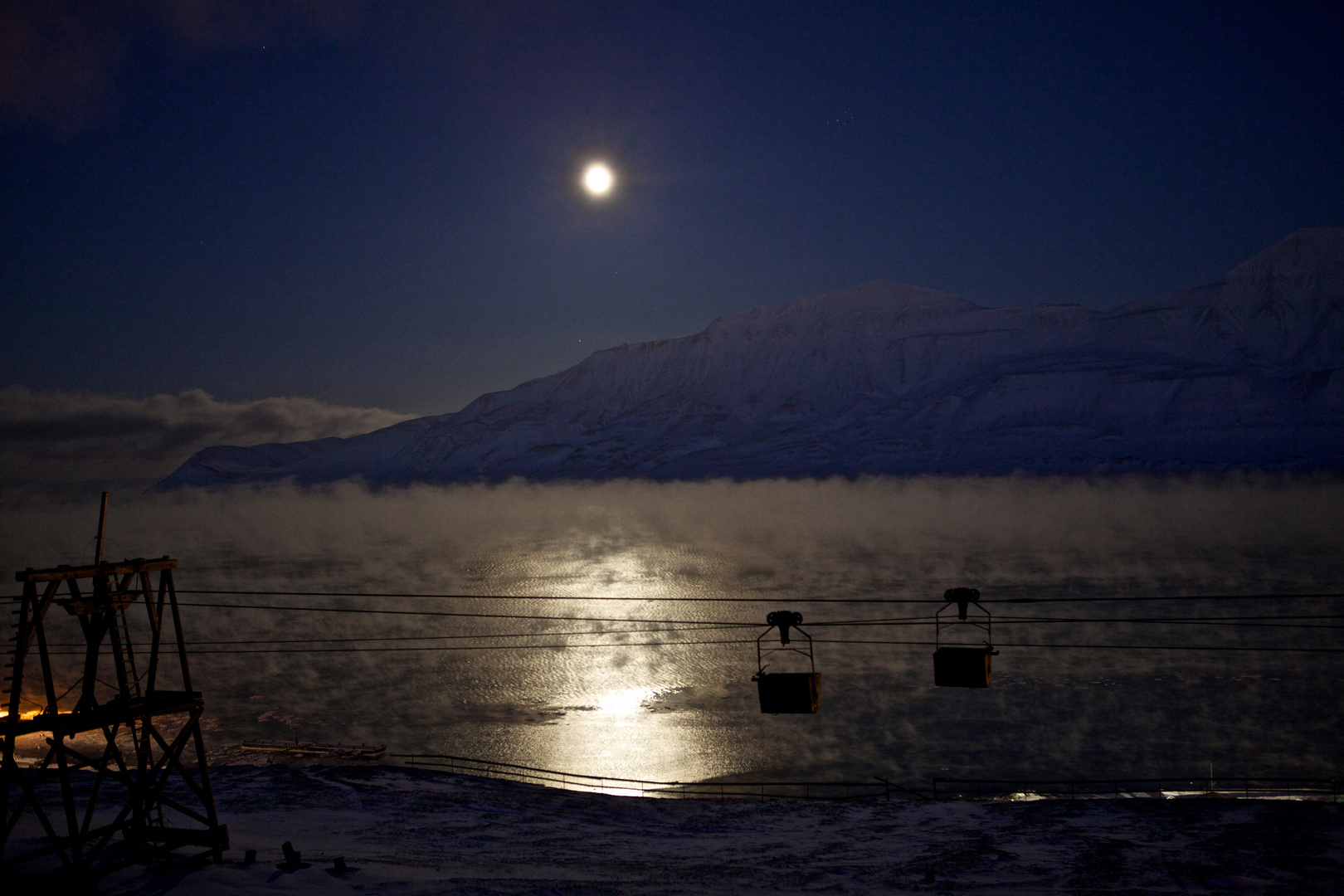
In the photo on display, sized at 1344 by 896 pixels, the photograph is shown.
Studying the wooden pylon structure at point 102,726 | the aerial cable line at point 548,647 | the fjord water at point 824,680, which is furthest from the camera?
the aerial cable line at point 548,647

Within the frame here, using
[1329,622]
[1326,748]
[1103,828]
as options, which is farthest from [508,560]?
[1103,828]

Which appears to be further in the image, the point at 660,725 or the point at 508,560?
the point at 508,560

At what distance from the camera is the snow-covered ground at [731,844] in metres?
21.8

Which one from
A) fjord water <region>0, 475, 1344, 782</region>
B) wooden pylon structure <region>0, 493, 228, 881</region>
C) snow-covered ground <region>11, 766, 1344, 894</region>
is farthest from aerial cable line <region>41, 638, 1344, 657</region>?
wooden pylon structure <region>0, 493, 228, 881</region>

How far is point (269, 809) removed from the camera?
101ft

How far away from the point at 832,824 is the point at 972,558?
128 metres

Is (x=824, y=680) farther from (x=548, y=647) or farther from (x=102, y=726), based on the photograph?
(x=102, y=726)

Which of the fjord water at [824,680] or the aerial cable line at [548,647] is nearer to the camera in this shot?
the fjord water at [824,680]

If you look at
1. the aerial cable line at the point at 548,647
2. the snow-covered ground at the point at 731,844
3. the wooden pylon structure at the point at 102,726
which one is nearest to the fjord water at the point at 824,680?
the aerial cable line at the point at 548,647

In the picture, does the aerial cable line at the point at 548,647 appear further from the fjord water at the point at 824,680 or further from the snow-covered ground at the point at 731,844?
the snow-covered ground at the point at 731,844

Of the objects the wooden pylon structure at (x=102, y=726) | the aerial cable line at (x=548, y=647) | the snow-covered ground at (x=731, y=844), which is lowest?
the aerial cable line at (x=548, y=647)

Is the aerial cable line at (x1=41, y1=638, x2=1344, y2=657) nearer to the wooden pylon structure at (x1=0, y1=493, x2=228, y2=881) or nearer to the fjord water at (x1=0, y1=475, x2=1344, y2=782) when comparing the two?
the fjord water at (x1=0, y1=475, x2=1344, y2=782)

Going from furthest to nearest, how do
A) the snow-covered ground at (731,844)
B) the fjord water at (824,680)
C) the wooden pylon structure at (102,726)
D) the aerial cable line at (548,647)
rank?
the aerial cable line at (548,647) < the fjord water at (824,680) < the snow-covered ground at (731,844) < the wooden pylon structure at (102,726)

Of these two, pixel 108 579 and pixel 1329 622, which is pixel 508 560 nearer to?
pixel 1329 622
